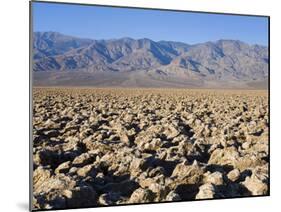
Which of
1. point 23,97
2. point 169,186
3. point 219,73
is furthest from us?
point 219,73

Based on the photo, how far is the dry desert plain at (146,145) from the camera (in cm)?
471

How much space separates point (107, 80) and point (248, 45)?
126 centimetres

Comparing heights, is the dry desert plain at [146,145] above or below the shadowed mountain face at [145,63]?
below

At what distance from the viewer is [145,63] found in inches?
201

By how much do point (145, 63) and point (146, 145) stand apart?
2.15ft

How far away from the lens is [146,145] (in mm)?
5047

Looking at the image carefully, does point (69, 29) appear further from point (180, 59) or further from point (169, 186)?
point (169, 186)

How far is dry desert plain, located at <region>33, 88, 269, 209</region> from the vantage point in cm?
471

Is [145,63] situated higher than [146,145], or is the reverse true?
[145,63]

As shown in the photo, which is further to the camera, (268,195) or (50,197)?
(268,195)

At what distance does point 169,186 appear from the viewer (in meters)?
4.93

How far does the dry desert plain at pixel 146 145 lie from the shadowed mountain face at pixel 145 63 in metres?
0.09

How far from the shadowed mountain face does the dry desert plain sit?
3.4 inches

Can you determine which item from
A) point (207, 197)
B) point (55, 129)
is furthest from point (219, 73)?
point (55, 129)
